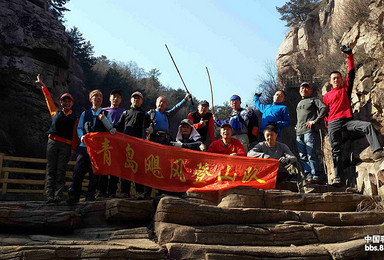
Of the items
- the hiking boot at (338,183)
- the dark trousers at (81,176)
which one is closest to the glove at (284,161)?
the hiking boot at (338,183)

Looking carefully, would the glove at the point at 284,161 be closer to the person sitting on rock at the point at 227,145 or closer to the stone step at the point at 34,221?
the person sitting on rock at the point at 227,145

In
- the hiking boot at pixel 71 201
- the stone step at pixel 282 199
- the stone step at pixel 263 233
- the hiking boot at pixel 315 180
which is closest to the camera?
the stone step at pixel 263 233

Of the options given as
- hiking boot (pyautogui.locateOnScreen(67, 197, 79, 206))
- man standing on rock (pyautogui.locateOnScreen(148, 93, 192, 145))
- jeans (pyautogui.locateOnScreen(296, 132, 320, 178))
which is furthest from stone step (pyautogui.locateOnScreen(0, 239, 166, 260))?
jeans (pyautogui.locateOnScreen(296, 132, 320, 178))

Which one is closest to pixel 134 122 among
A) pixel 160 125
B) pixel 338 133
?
pixel 160 125

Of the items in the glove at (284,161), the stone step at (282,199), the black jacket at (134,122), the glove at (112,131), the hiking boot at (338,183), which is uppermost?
the black jacket at (134,122)

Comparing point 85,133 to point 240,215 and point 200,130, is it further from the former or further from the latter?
point 240,215

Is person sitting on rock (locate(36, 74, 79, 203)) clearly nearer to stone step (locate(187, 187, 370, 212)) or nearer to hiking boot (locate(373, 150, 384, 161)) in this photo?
A: stone step (locate(187, 187, 370, 212))

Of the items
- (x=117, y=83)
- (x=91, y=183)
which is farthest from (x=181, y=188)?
(x=117, y=83)

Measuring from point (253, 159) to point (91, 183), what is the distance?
3.13 metres

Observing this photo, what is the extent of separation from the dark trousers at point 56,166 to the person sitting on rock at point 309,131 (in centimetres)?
472

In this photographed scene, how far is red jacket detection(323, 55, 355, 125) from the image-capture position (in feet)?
23.6

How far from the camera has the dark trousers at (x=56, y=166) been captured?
6.44 meters

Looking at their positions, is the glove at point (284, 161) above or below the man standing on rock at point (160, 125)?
below

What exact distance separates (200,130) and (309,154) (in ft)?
7.68
